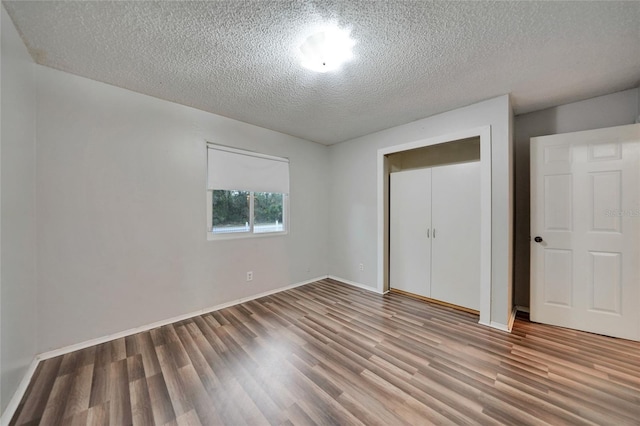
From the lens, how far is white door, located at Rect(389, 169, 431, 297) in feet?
10.2

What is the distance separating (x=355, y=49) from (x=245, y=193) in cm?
223

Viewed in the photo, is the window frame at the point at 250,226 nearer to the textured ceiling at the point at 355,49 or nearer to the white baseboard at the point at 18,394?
the textured ceiling at the point at 355,49

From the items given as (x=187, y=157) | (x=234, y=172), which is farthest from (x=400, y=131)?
(x=187, y=157)

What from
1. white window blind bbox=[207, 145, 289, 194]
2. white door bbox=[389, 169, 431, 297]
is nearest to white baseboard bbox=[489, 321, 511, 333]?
white door bbox=[389, 169, 431, 297]

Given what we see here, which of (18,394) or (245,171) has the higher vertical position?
(245,171)

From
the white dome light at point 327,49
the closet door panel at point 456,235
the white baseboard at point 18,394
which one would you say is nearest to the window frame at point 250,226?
the white baseboard at point 18,394

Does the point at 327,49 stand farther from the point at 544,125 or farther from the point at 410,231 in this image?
the point at 544,125

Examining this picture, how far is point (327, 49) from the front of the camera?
5.29ft

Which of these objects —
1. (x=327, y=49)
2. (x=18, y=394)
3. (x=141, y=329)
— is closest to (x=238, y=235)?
(x=141, y=329)

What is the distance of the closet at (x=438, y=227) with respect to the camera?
271cm

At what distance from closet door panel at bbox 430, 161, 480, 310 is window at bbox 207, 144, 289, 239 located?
222 centimetres

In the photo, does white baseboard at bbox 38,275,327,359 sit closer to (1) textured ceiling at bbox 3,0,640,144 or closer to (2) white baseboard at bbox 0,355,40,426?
(2) white baseboard at bbox 0,355,40,426

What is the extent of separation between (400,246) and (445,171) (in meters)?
1.21

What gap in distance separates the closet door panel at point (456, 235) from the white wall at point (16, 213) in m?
3.80
